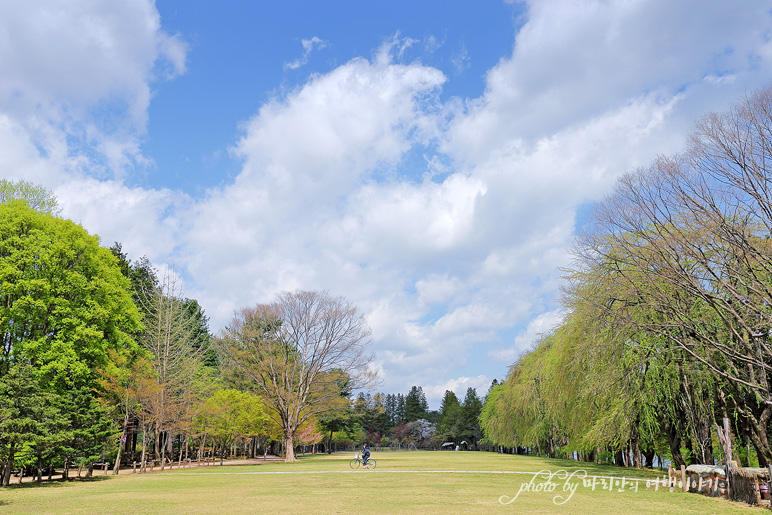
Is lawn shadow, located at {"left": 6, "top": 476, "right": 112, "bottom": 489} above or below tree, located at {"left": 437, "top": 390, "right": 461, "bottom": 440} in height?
above

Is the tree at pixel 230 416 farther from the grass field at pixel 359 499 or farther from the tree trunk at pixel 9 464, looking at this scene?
the grass field at pixel 359 499

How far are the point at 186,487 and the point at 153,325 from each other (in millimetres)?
24779

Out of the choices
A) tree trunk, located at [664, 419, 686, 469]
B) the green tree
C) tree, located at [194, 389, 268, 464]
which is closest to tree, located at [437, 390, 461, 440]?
tree, located at [194, 389, 268, 464]

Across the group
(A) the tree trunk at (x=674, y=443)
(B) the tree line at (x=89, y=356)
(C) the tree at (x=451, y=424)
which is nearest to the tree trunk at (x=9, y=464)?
(B) the tree line at (x=89, y=356)

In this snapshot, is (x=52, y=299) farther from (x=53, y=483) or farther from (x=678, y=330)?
(x=678, y=330)

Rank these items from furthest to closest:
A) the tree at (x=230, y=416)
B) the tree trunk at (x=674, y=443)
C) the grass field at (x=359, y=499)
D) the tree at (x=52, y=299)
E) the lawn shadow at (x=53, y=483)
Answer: the tree at (x=230, y=416) → the tree at (x=52, y=299) → the tree trunk at (x=674, y=443) → the lawn shadow at (x=53, y=483) → the grass field at (x=359, y=499)

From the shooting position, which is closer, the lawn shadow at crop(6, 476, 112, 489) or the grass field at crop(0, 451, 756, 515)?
the grass field at crop(0, 451, 756, 515)

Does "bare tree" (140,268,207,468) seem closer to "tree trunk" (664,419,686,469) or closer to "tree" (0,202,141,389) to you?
"tree" (0,202,141,389)

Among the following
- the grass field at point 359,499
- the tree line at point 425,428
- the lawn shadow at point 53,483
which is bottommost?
the tree line at point 425,428

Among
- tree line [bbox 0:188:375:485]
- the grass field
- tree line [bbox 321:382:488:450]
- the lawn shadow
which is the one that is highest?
tree line [bbox 0:188:375:485]

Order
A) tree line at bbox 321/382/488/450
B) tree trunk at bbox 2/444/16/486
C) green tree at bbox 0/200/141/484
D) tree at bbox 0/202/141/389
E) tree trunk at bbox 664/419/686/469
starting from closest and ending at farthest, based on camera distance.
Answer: tree trunk at bbox 2/444/16/486 → tree trunk at bbox 664/419/686/469 → green tree at bbox 0/200/141/484 → tree at bbox 0/202/141/389 → tree line at bbox 321/382/488/450

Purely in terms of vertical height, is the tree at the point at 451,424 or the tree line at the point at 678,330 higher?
the tree line at the point at 678,330

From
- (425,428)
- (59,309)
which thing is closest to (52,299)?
(59,309)

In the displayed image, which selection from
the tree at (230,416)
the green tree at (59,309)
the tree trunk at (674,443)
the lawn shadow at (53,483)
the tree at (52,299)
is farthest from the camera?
the tree at (230,416)
